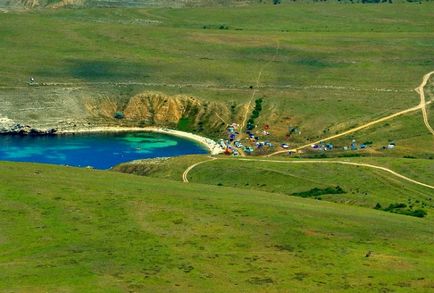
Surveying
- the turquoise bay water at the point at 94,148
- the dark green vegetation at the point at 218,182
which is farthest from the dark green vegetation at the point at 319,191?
the turquoise bay water at the point at 94,148

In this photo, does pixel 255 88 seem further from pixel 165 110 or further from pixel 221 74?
pixel 165 110

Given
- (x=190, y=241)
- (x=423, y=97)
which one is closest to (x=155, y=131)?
(x=423, y=97)

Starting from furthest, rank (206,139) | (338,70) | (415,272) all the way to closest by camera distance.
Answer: (338,70) < (206,139) < (415,272)

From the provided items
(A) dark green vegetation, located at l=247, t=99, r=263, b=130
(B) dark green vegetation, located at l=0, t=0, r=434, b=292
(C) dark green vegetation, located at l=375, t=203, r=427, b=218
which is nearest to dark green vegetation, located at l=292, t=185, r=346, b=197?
(B) dark green vegetation, located at l=0, t=0, r=434, b=292

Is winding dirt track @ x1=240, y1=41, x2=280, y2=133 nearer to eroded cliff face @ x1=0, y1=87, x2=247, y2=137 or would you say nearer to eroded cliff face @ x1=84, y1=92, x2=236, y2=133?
eroded cliff face @ x1=0, y1=87, x2=247, y2=137

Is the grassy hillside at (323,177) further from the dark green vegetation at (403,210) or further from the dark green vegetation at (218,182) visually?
the dark green vegetation at (403,210)

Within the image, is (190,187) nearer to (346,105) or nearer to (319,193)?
(319,193)

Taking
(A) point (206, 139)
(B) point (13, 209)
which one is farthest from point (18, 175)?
(A) point (206, 139)
